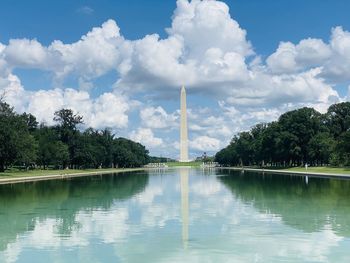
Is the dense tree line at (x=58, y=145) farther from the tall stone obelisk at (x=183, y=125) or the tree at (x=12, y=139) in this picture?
the tall stone obelisk at (x=183, y=125)

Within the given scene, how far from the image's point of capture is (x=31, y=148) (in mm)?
75750

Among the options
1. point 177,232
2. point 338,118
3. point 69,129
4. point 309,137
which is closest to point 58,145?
point 69,129

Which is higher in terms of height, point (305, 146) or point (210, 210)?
point (305, 146)

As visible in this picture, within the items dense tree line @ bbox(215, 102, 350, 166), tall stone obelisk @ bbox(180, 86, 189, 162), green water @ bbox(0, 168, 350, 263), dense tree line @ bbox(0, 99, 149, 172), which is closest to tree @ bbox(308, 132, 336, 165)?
dense tree line @ bbox(215, 102, 350, 166)

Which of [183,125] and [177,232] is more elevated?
[183,125]

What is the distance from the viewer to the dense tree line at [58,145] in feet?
226

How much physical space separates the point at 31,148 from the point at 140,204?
5413 centimetres

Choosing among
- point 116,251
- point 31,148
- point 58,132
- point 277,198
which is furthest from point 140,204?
point 58,132

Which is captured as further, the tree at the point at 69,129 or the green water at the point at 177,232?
the tree at the point at 69,129

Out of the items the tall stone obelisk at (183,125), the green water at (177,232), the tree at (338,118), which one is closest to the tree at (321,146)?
the tree at (338,118)

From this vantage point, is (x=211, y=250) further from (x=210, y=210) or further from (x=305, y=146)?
(x=305, y=146)

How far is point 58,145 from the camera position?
9894 cm

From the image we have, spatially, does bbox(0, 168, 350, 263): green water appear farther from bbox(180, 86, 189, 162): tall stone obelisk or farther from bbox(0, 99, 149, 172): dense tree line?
bbox(180, 86, 189, 162): tall stone obelisk

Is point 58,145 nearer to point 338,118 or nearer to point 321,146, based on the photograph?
point 321,146
